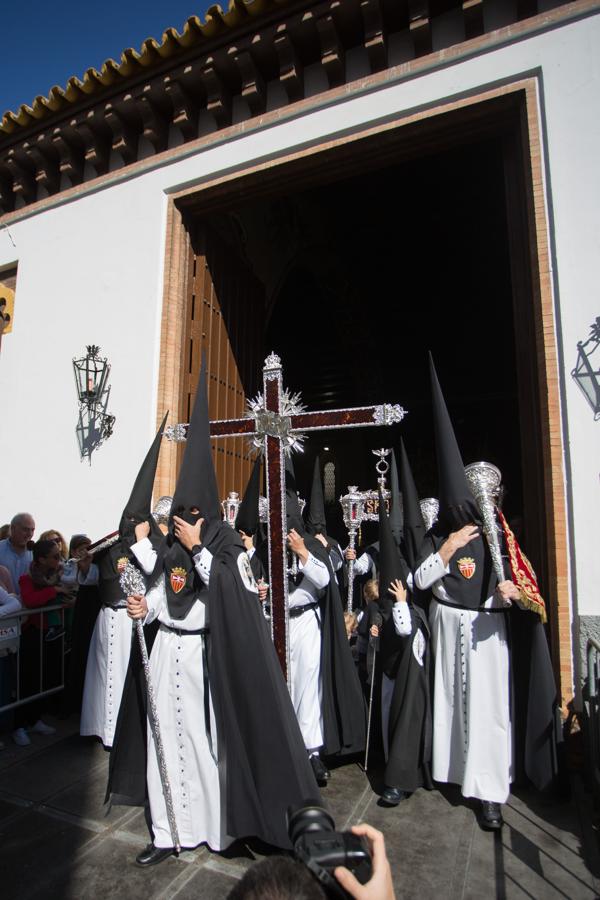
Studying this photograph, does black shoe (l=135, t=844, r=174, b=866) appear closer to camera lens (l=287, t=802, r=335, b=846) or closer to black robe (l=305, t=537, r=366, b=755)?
black robe (l=305, t=537, r=366, b=755)

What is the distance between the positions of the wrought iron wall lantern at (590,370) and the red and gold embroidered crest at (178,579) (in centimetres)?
338

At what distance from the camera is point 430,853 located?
292 cm

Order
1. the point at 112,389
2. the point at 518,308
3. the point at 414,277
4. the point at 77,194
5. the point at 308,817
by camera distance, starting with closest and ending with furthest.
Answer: the point at 308,817, the point at 518,308, the point at 112,389, the point at 77,194, the point at 414,277

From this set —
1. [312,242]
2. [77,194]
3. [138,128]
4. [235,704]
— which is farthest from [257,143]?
[235,704]

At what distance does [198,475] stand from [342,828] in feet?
7.29

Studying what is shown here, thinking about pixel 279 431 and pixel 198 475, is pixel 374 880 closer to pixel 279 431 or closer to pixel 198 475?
pixel 198 475

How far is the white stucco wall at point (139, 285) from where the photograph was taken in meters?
4.57

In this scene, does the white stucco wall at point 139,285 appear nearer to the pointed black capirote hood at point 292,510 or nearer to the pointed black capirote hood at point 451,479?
the pointed black capirote hood at point 451,479

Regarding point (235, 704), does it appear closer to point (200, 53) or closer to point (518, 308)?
point (518, 308)

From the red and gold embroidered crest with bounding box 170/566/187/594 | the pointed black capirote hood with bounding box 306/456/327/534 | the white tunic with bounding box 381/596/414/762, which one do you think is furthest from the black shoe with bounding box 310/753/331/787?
the pointed black capirote hood with bounding box 306/456/327/534

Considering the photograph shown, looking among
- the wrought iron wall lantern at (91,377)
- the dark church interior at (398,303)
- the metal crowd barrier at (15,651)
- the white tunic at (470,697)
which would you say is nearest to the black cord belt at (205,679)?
the white tunic at (470,697)

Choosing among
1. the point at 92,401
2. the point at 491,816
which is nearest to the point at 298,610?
the point at 491,816

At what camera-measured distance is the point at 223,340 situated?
309 inches

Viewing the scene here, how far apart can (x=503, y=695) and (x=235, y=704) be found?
174cm
